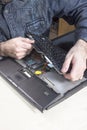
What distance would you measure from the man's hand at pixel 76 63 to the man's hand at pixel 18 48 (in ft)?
0.50

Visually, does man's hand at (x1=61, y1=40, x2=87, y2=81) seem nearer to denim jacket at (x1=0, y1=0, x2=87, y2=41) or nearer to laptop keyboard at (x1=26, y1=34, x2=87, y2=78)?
laptop keyboard at (x1=26, y1=34, x2=87, y2=78)

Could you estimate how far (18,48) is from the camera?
86 cm

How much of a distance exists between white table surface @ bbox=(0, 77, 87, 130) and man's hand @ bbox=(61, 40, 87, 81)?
0.19 feet

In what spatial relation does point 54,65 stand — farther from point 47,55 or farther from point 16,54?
point 16,54

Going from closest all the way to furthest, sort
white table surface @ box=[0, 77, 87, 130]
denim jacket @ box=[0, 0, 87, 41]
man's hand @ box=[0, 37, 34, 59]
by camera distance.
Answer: white table surface @ box=[0, 77, 87, 130], man's hand @ box=[0, 37, 34, 59], denim jacket @ box=[0, 0, 87, 41]

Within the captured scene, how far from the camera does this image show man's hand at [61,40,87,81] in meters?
0.74

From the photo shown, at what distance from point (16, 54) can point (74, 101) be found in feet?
0.90

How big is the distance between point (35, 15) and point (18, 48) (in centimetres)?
23

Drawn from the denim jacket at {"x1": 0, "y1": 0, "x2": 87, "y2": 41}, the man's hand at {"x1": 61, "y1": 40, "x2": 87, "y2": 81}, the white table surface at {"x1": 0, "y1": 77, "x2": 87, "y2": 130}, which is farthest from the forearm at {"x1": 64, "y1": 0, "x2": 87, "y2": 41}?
the white table surface at {"x1": 0, "y1": 77, "x2": 87, "y2": 130}

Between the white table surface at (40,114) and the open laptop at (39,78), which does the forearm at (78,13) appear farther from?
the white table surface at (40,114)

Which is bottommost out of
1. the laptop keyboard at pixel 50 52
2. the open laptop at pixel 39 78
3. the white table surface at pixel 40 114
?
the white table surface at pixel 40 114

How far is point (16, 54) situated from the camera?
0.84 meters

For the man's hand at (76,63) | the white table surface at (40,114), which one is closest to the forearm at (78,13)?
the man's hand at (76,63)

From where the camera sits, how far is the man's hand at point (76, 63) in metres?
0.74
